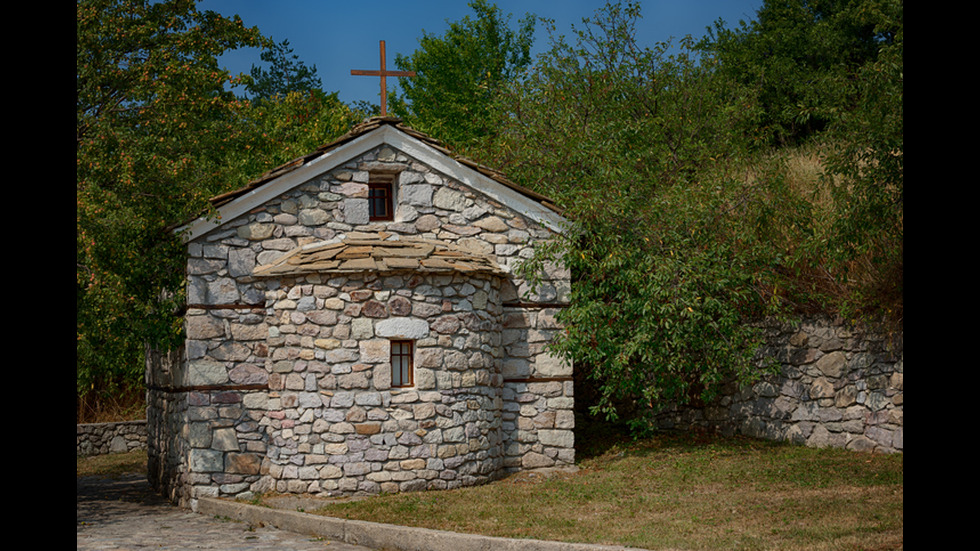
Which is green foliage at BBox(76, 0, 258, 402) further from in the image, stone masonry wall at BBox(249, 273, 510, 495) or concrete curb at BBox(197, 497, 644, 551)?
concrete curb at BBox(197, 497, 644, 551)

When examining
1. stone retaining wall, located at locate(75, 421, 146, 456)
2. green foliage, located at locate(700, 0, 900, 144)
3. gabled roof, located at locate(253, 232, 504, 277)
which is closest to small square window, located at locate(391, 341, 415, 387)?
gabled roof, located at locate(253, 232, 504, 277)

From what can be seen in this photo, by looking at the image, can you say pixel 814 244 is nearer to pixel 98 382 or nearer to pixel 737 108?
pixel 737 108

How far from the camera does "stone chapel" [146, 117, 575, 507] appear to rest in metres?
10.3

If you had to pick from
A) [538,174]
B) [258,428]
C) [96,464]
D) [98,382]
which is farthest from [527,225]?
[98,382]

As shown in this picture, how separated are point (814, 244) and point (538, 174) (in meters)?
5.17

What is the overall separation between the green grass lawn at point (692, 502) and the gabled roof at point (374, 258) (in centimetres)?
283

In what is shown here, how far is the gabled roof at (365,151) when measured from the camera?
35.6 ft

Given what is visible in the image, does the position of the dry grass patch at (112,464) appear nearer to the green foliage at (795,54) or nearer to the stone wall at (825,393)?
the stone wall at (825,393)

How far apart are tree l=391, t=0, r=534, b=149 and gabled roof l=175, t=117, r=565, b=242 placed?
39.7 ft

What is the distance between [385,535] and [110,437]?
12.6 m

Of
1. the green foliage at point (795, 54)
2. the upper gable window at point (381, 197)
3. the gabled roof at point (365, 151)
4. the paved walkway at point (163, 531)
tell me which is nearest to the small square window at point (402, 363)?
the upper gable window at point (381, 197)

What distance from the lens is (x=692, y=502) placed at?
29.8 ft

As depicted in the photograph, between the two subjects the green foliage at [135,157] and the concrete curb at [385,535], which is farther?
the green foliage at [135,157]

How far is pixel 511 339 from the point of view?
38.8 feet
